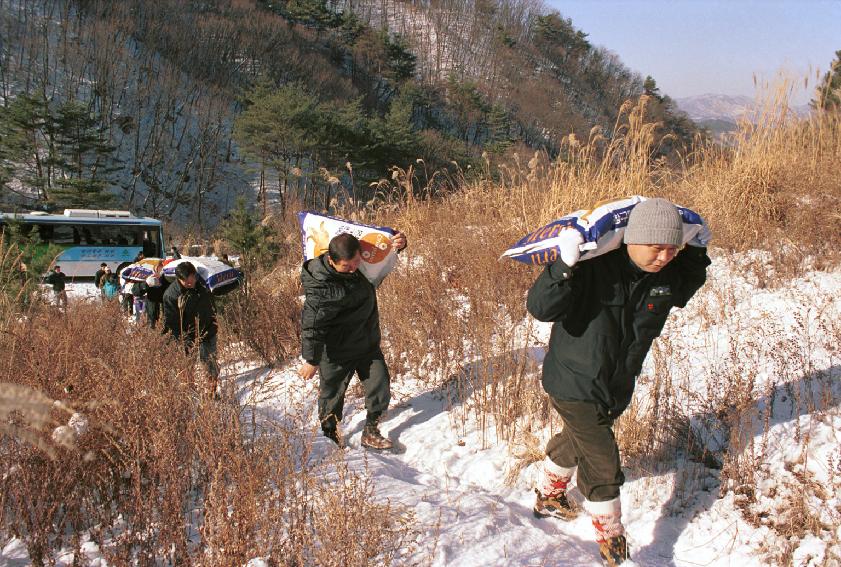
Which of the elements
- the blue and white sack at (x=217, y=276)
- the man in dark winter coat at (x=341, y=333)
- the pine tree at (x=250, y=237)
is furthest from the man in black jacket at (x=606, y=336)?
the pine tree at (x=250, y=237)

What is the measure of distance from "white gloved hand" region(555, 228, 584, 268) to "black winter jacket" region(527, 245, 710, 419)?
14cm

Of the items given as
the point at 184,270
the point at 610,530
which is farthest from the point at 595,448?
the point at 184,270

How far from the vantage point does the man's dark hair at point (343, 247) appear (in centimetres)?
321

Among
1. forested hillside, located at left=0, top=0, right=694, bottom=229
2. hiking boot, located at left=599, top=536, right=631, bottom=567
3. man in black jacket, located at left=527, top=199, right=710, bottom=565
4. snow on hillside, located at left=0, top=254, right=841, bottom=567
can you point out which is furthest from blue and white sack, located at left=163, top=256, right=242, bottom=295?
hiking boot, located at left=599, top=536, right=631, bottom=567

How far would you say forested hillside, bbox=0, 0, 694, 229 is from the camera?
25.3m

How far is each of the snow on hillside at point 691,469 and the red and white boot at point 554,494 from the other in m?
0.05

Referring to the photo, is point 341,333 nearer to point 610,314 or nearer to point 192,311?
point 610,314

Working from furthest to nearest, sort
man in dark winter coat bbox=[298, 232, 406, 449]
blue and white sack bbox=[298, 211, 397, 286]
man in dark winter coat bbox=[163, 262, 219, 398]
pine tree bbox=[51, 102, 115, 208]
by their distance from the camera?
1. pine tree bbox=[51, 102, 115, 208]
2. man in dark winter coat bbox=[163, 262, 219, 398]
3. blue and white sack bbox=[298, 211, 397, 286]
4. man in dark winter coat bbox=[298, 232, 406, 449]

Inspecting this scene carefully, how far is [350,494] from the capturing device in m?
2.04

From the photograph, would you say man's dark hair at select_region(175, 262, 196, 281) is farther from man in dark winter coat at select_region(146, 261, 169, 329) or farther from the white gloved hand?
the white gloved hand

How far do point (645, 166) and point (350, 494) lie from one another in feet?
15.1

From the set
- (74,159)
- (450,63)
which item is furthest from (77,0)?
(450,63)

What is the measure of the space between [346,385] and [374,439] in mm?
413

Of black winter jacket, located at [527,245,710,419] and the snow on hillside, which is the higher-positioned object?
black winter jacket, located at [527,245,710,419]
